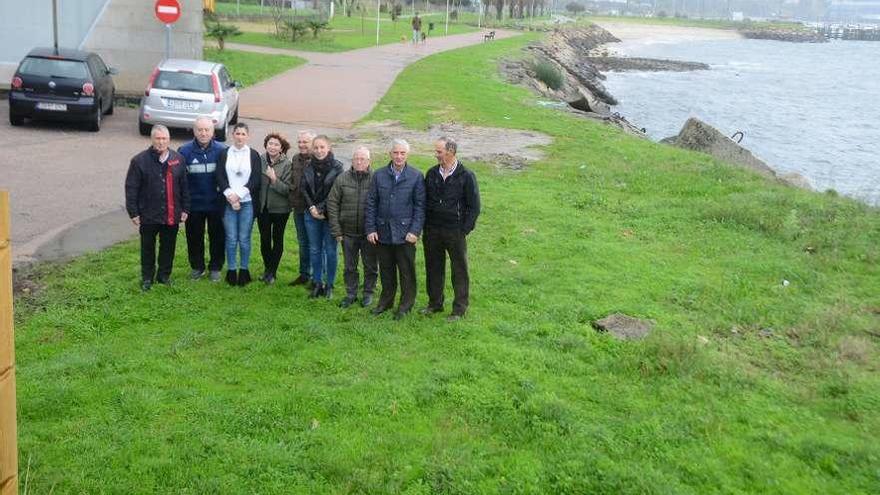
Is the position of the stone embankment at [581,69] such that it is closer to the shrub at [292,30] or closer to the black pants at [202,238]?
the shrub at [292,30]

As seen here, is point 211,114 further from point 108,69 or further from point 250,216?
point 250,216

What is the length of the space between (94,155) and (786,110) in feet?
117

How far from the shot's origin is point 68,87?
59.4 ft

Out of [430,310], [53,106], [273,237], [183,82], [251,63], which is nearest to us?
[430,310]

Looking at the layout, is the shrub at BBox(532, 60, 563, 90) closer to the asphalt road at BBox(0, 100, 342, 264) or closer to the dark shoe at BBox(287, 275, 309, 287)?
the asphalt road at BBox(0, 100, 342, 264)

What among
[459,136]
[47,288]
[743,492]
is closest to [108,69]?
[459,136]

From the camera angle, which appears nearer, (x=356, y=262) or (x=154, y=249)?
(x=356, y=262)

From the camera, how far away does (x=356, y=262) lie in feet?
29.5

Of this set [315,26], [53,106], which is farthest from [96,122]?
[315,26]

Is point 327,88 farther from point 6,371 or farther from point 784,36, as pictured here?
point 784,36

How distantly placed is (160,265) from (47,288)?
1.14 meters

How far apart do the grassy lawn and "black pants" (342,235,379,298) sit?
1.29 ft

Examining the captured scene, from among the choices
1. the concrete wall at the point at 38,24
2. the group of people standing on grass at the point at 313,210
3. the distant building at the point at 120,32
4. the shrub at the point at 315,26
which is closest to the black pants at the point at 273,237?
the group of people standing on grass at the point at 313,210

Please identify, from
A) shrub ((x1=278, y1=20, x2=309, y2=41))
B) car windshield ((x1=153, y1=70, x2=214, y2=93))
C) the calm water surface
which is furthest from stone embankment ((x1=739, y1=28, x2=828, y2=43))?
car windshield ((x1=153, y1=70, x2=214, y2=93))
